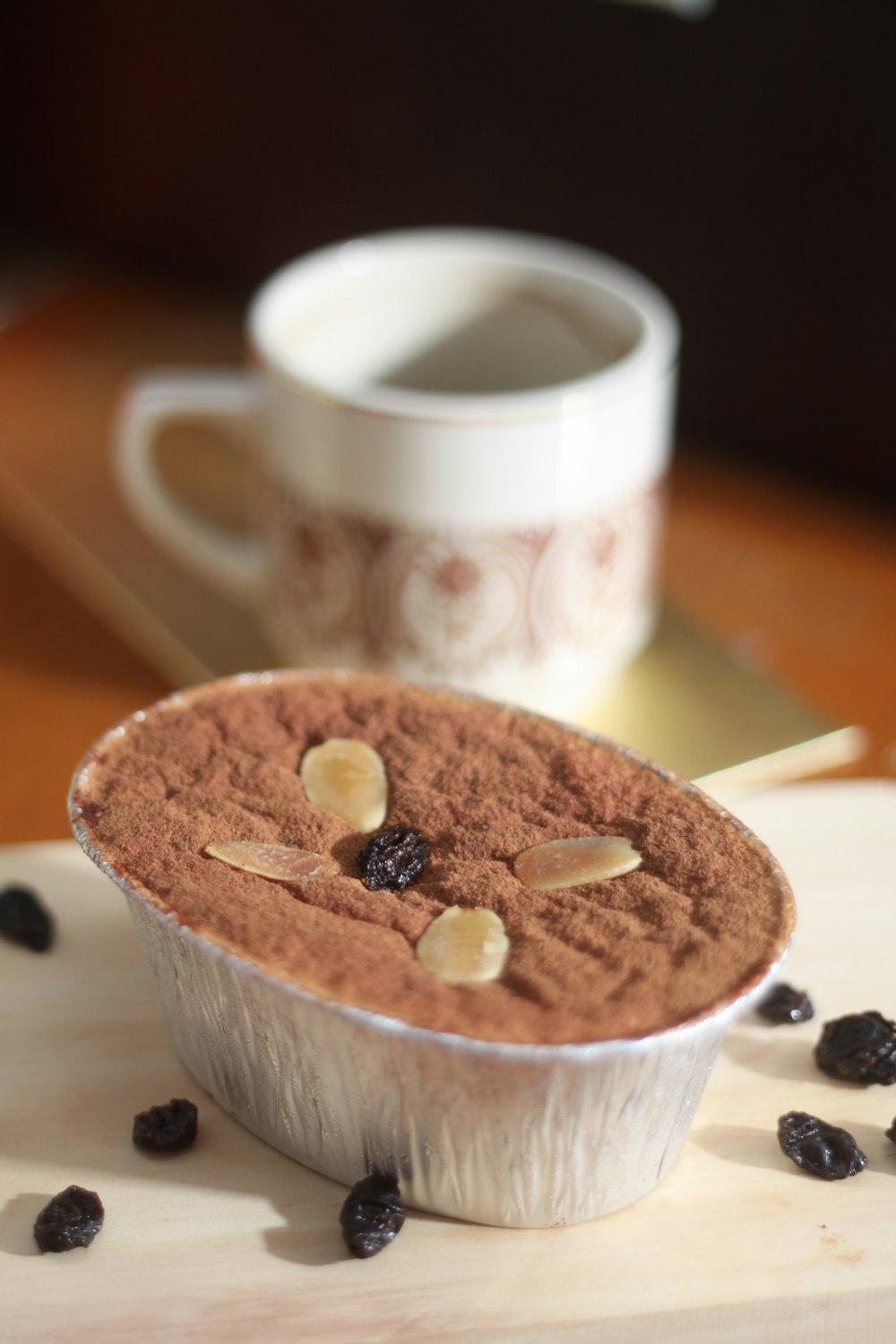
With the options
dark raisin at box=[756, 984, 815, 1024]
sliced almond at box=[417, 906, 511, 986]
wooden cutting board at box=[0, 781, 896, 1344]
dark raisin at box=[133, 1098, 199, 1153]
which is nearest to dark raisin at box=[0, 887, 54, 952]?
wooden cutting board at box=[0, 781, 896, 1344]

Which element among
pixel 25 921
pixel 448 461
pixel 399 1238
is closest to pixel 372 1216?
pixel 399 1238

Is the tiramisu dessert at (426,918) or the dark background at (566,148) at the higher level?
the dark background at (566,148)

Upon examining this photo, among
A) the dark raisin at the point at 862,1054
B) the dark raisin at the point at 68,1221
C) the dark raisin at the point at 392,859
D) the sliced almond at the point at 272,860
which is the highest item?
the dark raisin at the point at 392,859

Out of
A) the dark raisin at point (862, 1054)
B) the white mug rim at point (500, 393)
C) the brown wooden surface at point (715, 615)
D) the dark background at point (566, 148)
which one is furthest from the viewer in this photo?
the dark background at point (566, 148)

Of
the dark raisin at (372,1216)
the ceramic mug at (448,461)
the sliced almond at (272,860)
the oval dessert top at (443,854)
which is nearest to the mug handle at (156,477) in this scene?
Answer: the ceramic mug at (448,461)

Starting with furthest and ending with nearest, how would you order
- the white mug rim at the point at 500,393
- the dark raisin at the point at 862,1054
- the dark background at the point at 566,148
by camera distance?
the dark background at the point at 566,148 → the white mug rim at the point at 500,393 → the dark raisin at the point at 862,1054

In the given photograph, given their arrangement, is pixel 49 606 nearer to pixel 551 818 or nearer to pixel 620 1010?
pixel 551 818

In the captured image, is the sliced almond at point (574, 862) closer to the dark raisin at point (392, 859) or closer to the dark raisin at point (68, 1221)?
the dark raisin at point (392, 859)
